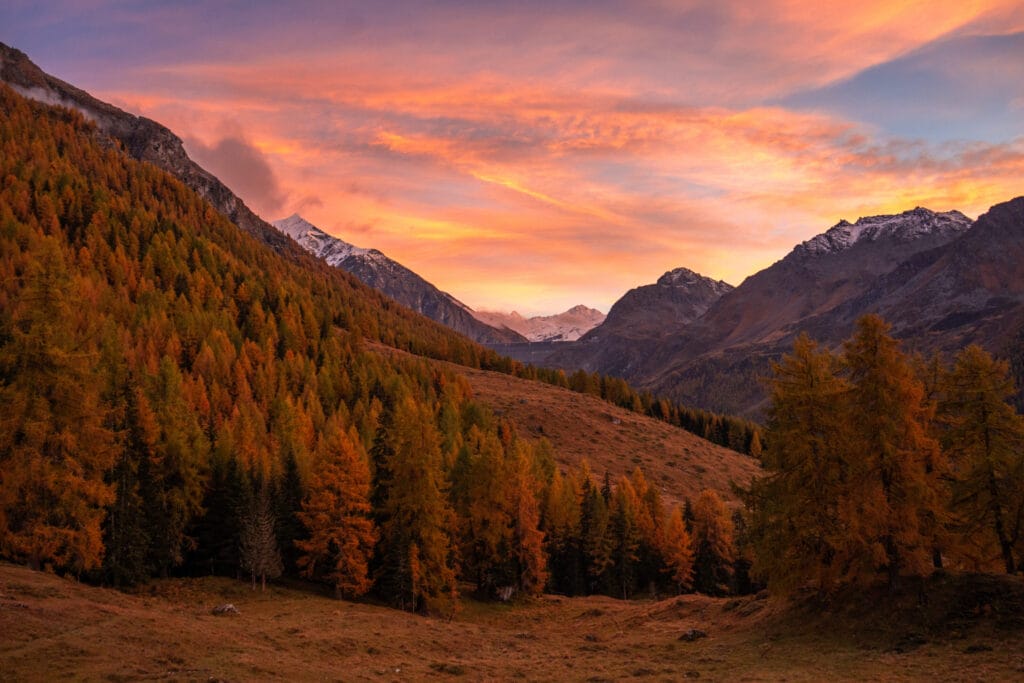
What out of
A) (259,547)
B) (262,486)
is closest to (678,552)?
(262,486)

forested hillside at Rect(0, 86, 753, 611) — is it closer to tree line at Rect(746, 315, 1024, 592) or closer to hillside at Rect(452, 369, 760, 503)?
tree line at Rect(746, 315, 1024, 592)

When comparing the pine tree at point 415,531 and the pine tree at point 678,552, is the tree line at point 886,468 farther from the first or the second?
the pine tree at point 678,552

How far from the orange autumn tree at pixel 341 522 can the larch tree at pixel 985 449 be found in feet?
132

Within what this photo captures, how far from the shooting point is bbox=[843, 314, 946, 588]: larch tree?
3366cm

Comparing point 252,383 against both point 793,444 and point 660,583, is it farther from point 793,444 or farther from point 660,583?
point 793,444

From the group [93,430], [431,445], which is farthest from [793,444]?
[93,430]

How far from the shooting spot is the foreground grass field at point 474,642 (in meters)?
23.3

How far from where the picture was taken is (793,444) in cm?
3722

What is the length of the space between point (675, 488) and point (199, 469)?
299 feet

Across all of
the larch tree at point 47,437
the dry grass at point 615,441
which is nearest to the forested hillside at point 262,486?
the larch tree at point 47,437

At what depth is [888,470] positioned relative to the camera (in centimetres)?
3488

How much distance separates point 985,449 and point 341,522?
4314cm

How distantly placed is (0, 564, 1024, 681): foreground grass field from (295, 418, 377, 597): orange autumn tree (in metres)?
6.15

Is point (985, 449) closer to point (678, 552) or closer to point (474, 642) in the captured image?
point (474, 642)
